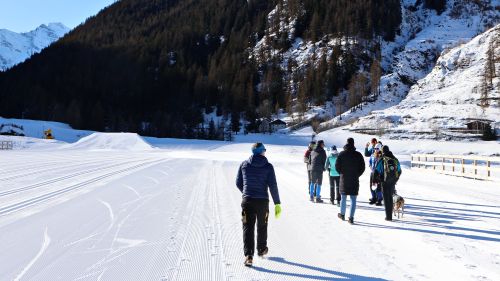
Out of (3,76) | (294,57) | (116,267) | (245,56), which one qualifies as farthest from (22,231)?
(3,76)

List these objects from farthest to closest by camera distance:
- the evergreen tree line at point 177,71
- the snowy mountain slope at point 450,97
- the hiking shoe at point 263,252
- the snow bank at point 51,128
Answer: the evergreen tree line at point 177,71 → the snow bank at point 51,128 → the snowy mountain slope at point 450,97 → the hiking shoe at point 263,252

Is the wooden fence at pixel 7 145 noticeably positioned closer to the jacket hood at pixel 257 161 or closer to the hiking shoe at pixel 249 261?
the jacket hood at pixel 257 161

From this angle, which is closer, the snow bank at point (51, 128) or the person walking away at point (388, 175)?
the person walking away at point (388, 175)

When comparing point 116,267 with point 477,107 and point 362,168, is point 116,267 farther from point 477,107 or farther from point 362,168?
point 477,107

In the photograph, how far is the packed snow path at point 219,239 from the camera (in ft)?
18.2

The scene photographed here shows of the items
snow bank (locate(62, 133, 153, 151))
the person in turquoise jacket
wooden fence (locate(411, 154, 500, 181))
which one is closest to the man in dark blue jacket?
the person in turquoise jacket

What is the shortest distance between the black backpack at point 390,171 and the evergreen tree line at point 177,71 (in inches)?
3380

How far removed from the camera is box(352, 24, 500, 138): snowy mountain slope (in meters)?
66.7

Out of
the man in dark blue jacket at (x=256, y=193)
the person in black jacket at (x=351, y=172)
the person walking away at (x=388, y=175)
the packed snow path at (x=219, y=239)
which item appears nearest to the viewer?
the packed snow path at (x=219, y=239)

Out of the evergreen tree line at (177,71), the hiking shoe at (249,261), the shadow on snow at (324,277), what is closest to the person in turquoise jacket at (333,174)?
the shadow on snow at (324,277)

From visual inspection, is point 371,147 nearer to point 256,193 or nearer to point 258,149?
point 258,149

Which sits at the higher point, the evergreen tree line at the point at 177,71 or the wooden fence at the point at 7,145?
the evergreen tree line at the point at 177,71

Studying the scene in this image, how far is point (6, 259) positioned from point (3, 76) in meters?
164

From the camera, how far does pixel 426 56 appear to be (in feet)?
339
